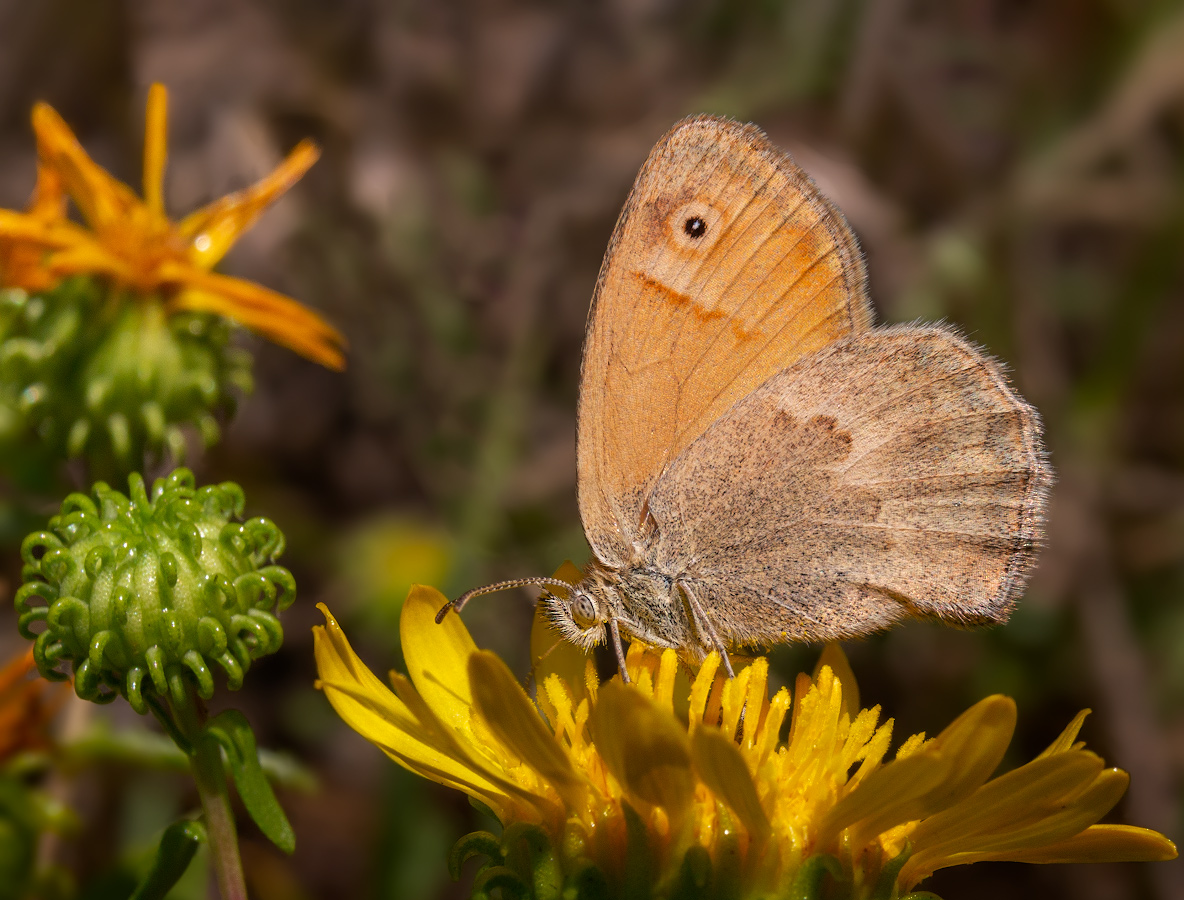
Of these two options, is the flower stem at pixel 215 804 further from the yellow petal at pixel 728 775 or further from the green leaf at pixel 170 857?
the yellow petal at pixel 728 775

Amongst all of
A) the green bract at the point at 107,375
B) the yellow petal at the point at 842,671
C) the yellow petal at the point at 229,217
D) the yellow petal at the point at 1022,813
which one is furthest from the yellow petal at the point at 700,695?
the yellow petal at the point at 229,217

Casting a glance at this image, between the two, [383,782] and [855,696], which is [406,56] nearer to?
[383,782]

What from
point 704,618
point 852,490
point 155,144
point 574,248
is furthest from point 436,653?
point 574,248

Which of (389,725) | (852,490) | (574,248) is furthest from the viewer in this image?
(574,248)

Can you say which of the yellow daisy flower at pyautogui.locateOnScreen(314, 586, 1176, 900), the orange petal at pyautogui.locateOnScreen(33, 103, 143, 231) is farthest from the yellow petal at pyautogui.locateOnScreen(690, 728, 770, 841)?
the orange petal at pyautogui.locateOnScreen(33, 103, 143, 231)

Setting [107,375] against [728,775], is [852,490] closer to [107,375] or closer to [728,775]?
[728,775]
